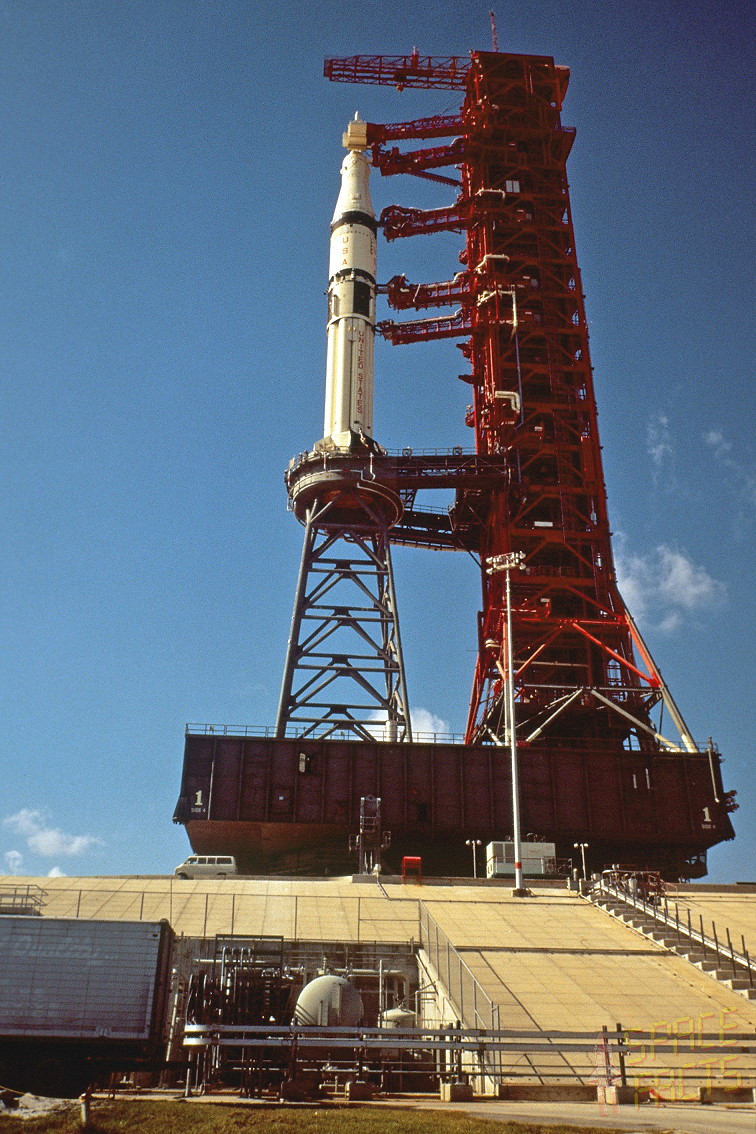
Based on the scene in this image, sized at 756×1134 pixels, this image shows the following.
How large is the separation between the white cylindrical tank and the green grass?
7.41m

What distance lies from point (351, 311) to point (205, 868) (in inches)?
1480

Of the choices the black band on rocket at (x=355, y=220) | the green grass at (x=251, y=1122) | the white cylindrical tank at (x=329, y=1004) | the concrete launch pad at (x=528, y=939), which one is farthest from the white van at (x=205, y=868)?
the black band on rocket at (x=355, y=220)

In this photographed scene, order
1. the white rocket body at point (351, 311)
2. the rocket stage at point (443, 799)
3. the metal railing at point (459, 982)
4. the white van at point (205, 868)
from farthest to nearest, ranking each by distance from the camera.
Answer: the white rocket body at point (351, 311)
the rocket stage at point (443, 799)
the white van at point (205, 868)
the metal railing at point (459, 982)

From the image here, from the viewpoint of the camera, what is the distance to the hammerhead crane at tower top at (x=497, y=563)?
58500mm

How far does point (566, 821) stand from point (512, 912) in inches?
777

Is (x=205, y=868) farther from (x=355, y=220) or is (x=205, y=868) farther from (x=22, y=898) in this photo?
(x=355, y=220)

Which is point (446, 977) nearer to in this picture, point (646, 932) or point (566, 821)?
point (646, 932)

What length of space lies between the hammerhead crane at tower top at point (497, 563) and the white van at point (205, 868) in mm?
6609

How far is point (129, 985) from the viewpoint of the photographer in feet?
73.9

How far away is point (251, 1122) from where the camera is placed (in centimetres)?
1675

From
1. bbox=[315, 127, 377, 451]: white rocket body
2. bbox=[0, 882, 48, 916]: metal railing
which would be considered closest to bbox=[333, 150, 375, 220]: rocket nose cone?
bbox=[315, 127, 377, 451]: white rocket body

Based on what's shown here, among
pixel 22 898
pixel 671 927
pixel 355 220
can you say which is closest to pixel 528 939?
pixel 671 927

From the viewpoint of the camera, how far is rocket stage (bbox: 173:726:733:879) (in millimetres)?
57531

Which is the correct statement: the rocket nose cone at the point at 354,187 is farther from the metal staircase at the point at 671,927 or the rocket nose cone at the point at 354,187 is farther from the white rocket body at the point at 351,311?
the metal staircase at the point at 671,927
